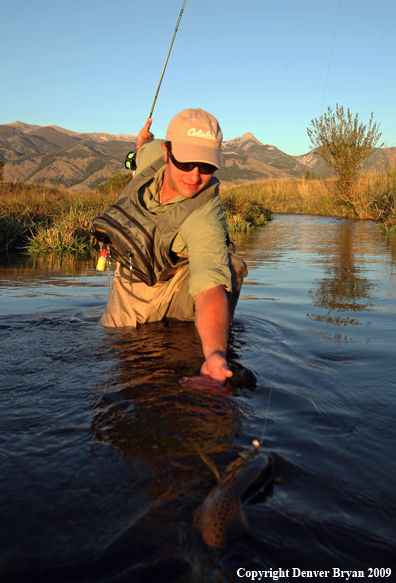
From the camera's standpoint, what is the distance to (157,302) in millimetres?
3719

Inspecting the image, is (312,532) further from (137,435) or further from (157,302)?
(157,302)

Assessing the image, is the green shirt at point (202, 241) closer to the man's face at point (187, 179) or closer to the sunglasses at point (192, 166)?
the man's face at point (187, 179)

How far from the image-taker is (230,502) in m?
1.36

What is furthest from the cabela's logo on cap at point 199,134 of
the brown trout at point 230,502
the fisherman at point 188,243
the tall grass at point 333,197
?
the tall grass at point 333,197

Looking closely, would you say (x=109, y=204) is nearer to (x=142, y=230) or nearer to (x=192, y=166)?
(x=142, y=230)

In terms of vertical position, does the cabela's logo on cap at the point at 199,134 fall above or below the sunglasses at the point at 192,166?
above

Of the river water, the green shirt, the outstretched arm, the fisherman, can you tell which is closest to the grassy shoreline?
the river water

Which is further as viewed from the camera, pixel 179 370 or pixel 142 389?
pixel 179 370

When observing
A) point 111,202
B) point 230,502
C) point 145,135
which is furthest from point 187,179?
point 111,202

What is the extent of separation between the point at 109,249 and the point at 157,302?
1.94 ft

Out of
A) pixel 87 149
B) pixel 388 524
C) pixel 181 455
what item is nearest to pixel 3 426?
pixel 181 455

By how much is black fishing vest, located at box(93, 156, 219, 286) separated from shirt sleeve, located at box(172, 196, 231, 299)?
0.09 m

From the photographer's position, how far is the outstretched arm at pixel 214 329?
7.17ft

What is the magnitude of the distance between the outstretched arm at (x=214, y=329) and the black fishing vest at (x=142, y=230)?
690mm
